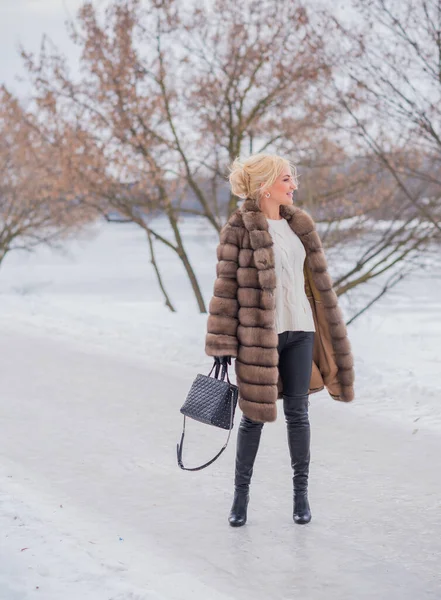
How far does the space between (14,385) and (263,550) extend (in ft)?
14.9

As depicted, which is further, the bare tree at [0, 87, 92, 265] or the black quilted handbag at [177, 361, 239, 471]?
the bare tree at [0, 87, 92, 265]

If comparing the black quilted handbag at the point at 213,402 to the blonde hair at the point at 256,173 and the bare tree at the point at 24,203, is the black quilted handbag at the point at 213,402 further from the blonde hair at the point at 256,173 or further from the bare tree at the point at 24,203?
the bare tree at the point at 24,203

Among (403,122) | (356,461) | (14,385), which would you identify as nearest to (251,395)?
(356,461)

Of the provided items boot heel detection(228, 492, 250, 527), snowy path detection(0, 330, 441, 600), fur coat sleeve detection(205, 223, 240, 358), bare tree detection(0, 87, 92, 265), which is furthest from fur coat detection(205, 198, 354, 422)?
bare tree detection(0, 87, 92, 265)

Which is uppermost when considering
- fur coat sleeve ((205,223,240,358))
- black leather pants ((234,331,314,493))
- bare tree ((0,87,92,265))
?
bare tree ((0,87,92,265))

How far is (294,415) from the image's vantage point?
4289 mm

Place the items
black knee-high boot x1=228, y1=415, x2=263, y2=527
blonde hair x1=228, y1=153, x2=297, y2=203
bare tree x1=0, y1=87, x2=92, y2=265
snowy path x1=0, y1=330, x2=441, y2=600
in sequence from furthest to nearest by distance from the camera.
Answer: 1. bare tree x1=0, y1=87, x2=92, y2=265
2. black knee-high boot x1=228, y1=415, x2=263, y2=527
3. blonde hair x1=228, y1=153, x2=297, y2=203
4. snowy path x1=0, y1=330, x2=441, y2=600

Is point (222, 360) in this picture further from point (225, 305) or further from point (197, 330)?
point (197, 330)

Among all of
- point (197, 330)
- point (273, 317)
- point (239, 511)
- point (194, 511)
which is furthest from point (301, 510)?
point (197, 330)

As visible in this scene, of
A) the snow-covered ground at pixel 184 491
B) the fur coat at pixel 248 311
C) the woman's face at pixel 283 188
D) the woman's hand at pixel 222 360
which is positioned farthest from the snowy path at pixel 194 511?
the woman's face at pixel 283 188

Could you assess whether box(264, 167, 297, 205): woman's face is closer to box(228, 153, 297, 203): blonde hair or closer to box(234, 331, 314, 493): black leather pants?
box(228, 153, 297, 203): blonde hair

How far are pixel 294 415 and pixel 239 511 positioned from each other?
1.91ft

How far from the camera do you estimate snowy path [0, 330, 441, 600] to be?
3582mm

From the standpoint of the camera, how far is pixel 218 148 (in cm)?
1298
